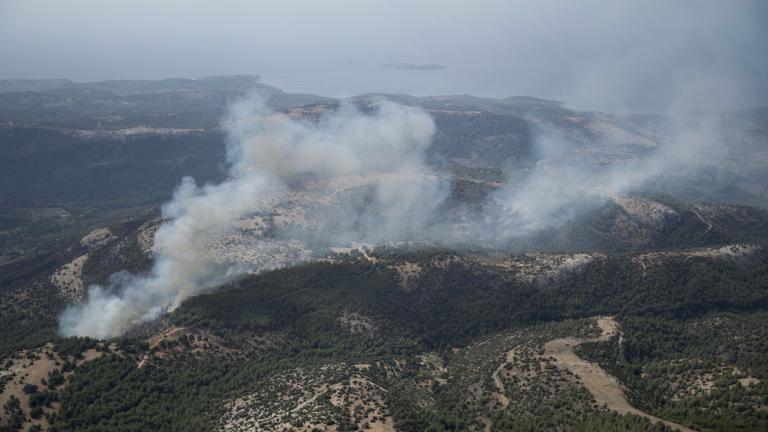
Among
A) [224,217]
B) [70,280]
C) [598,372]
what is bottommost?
[70,280]

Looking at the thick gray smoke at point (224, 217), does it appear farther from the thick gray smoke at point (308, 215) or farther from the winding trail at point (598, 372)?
the winding trail at point (598, 372)

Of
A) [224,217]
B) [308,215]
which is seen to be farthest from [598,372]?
[224,217]

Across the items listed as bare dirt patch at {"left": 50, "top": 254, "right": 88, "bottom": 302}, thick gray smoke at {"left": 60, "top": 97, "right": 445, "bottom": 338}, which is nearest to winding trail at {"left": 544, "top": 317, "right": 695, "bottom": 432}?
thick gray smoke at {"left": 60, "top": 97, "right": 445, "bottom": 338}

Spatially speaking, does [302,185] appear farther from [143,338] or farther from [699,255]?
[699,255]

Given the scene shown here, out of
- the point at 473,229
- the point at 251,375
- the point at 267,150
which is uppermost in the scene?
the point at 267,150

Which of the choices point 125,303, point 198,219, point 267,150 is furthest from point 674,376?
point 267,150

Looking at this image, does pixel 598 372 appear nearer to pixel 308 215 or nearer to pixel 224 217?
pixel 308 215

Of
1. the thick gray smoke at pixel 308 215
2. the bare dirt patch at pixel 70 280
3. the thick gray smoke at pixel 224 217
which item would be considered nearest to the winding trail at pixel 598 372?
the thick gray smoke at pixel 308 215

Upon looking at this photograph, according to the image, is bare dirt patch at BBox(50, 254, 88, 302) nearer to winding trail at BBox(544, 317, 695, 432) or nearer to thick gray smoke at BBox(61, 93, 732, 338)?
thick gray smoke at BBox(61, 93, 732, 338)
